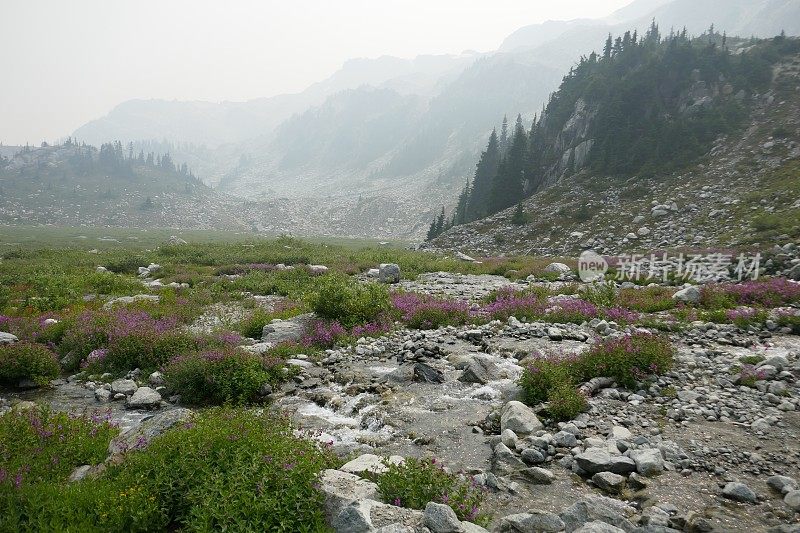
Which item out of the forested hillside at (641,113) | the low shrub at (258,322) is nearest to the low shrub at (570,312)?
the low shrub at (258,322)

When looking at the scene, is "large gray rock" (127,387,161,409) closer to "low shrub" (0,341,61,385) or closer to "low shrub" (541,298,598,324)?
"low shrub" (0,341,61,385)

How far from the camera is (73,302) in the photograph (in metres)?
19.3

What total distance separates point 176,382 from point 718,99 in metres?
77.0

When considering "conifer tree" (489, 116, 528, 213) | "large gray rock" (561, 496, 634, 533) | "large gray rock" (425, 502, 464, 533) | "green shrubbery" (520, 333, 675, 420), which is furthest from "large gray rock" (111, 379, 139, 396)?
"conifer tree" (489, 116, 528, 213)

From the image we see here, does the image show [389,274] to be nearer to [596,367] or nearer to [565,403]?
[596,367]

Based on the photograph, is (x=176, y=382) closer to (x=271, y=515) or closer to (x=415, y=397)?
(x=415, y=397)

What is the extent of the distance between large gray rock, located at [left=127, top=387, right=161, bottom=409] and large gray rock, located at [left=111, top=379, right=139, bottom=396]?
1.89ft

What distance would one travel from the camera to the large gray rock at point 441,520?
15.1 feet

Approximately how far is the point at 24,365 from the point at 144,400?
413 centimetres

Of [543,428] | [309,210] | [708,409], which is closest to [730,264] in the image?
[708,409]

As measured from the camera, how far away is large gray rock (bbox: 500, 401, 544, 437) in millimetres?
7848

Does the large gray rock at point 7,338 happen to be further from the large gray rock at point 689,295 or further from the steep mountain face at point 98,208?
the steep mountain face at point 98,208

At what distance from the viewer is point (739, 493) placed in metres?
5.94

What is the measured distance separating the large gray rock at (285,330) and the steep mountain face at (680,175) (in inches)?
1176
